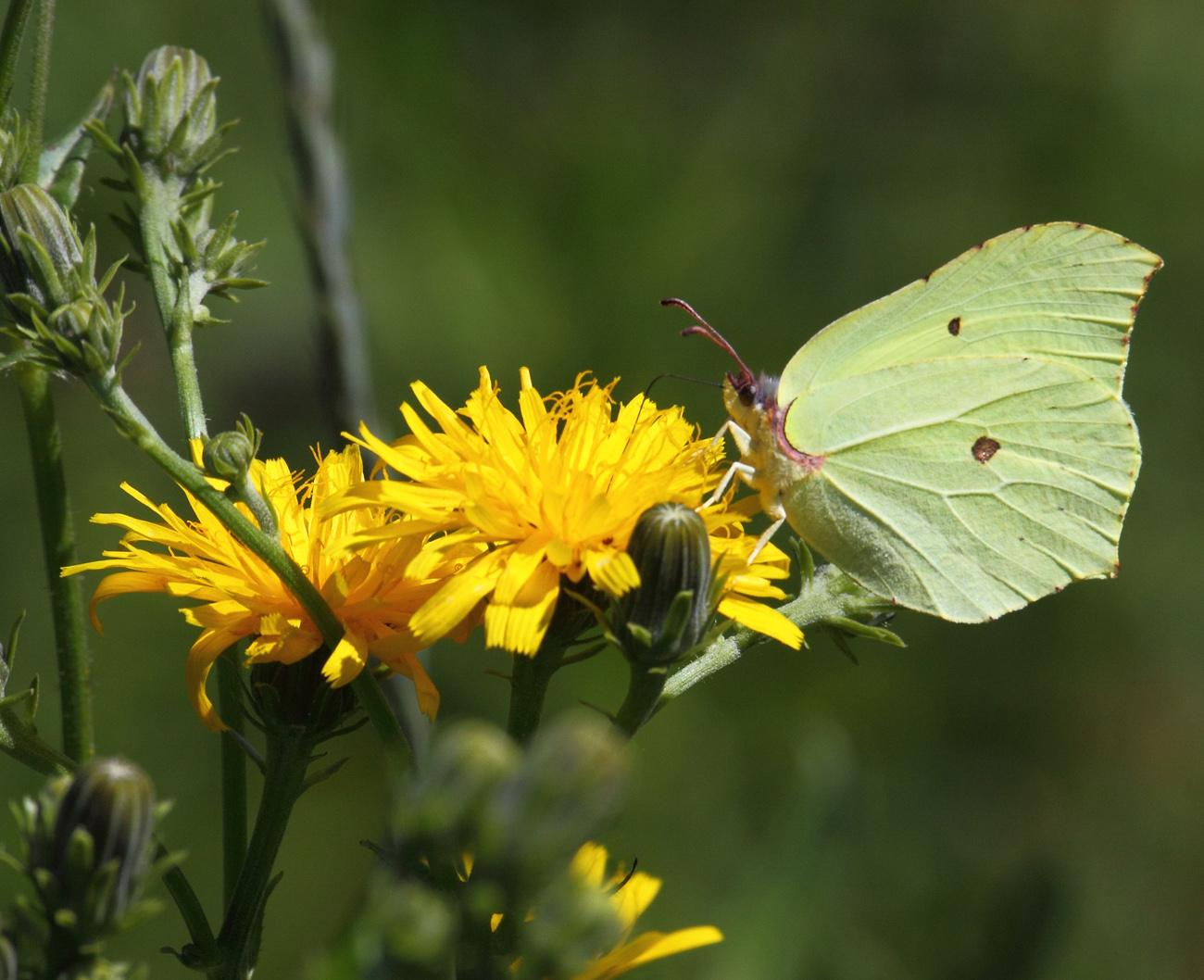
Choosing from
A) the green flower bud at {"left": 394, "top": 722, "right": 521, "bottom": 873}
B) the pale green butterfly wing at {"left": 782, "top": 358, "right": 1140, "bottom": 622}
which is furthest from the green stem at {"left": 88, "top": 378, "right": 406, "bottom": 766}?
the pale green butterfly wing at {"left": 782, "top": 358, "right": 1140, "bottom": 622}

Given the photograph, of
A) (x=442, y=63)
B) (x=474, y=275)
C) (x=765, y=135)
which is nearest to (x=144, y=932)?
(x=474, y=275)

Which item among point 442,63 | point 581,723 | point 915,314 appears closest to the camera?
point 581,723

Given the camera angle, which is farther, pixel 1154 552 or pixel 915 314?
pixel 1154 552

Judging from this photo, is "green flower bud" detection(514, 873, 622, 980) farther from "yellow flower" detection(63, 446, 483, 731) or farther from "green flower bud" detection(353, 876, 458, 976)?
"yellow flower" detection(63, 446, 483, 731)

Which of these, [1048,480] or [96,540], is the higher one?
[1048,480]

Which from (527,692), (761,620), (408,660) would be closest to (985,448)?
(761,620)

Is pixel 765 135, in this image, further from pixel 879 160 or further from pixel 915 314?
pixel 915 314
